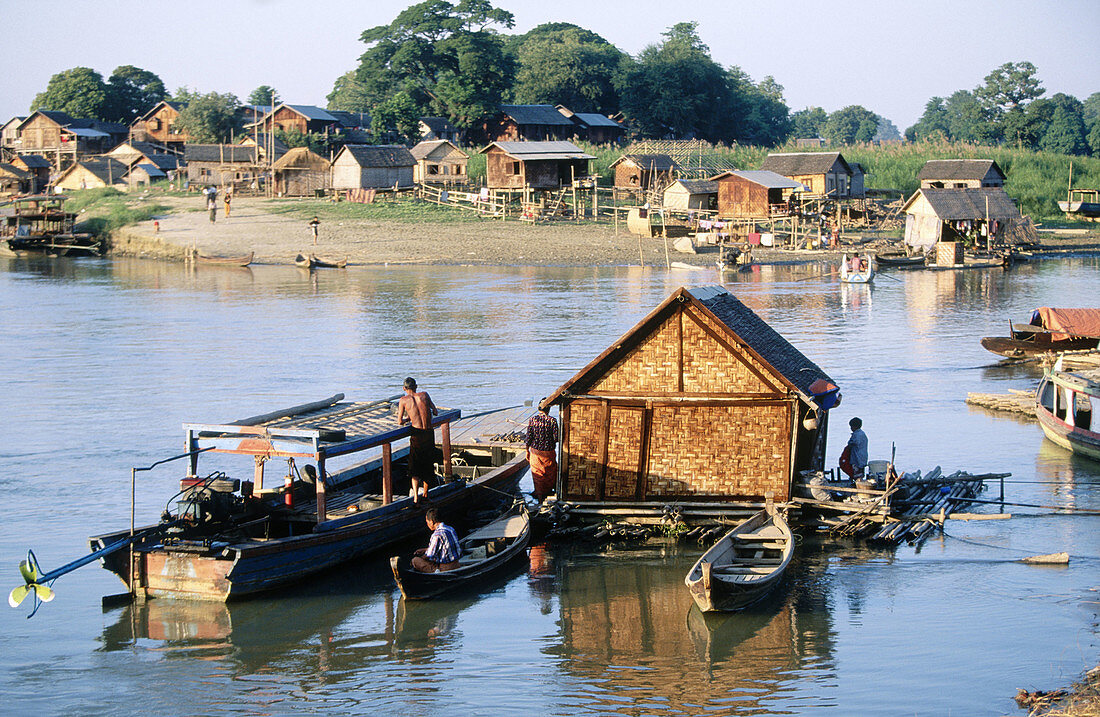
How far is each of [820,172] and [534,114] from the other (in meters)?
23.2

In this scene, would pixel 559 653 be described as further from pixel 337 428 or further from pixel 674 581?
pixel 337 428

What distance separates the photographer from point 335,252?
1953 inches

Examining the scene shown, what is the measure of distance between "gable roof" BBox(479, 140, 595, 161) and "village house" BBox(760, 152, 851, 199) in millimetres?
11090

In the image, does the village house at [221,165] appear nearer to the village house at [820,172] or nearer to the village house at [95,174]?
the village house at [95,174]

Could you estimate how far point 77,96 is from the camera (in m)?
88.8

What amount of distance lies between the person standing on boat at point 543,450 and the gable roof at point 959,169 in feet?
165

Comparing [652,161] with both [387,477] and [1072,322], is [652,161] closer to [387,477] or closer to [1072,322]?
[1072,322]

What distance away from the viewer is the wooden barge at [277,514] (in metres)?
11.9

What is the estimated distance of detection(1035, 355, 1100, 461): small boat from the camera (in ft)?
58.0

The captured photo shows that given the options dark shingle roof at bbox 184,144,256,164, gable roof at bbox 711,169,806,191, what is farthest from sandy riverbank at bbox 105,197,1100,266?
dark shingle roof at bbox 184,144,256,164

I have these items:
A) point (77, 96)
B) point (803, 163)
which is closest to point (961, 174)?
point (803, 163)

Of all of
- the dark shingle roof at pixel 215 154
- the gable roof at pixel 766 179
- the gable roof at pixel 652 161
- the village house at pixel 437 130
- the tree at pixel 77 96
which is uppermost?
the tree at pixel 77 96

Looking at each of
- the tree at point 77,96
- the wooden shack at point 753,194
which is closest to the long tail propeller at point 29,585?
the wooden shack at point 753,194

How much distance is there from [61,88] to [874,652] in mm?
92131
